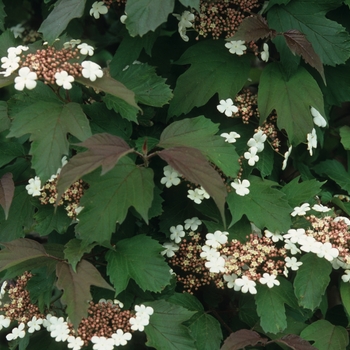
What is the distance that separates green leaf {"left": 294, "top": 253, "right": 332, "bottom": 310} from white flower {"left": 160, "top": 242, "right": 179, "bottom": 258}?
0.38 metres

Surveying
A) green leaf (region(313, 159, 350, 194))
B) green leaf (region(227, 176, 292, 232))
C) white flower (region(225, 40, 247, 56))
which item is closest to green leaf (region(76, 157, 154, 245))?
green leaf (region(227, 176, 292, 232))

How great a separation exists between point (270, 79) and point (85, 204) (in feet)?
2.30

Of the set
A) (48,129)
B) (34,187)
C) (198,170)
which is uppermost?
(48,129)

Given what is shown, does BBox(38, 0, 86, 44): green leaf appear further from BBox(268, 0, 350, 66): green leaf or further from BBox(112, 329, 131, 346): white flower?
BBox(112, 329, 131, 346): white flower

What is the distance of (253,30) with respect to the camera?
1.68 meters

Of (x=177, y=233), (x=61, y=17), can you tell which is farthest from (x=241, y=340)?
(x=61, y=17)

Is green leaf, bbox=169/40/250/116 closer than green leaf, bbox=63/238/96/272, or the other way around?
green leaf, bbox=63/238/96/272

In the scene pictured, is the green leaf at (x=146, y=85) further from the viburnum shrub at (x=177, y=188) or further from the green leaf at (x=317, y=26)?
the green leaf at (x=317, y=26)

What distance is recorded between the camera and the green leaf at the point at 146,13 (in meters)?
1.60

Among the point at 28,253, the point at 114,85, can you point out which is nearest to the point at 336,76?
the point at 114,85

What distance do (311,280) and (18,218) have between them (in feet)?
2.93

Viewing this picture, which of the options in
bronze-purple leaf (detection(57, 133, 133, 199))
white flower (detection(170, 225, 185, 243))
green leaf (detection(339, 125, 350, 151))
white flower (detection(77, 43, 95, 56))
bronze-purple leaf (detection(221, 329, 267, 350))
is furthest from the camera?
green leaf (detection(339, 125, 350, 151))

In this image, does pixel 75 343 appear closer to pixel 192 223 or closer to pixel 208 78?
pixel 192 223

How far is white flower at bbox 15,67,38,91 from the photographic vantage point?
1.47 m
